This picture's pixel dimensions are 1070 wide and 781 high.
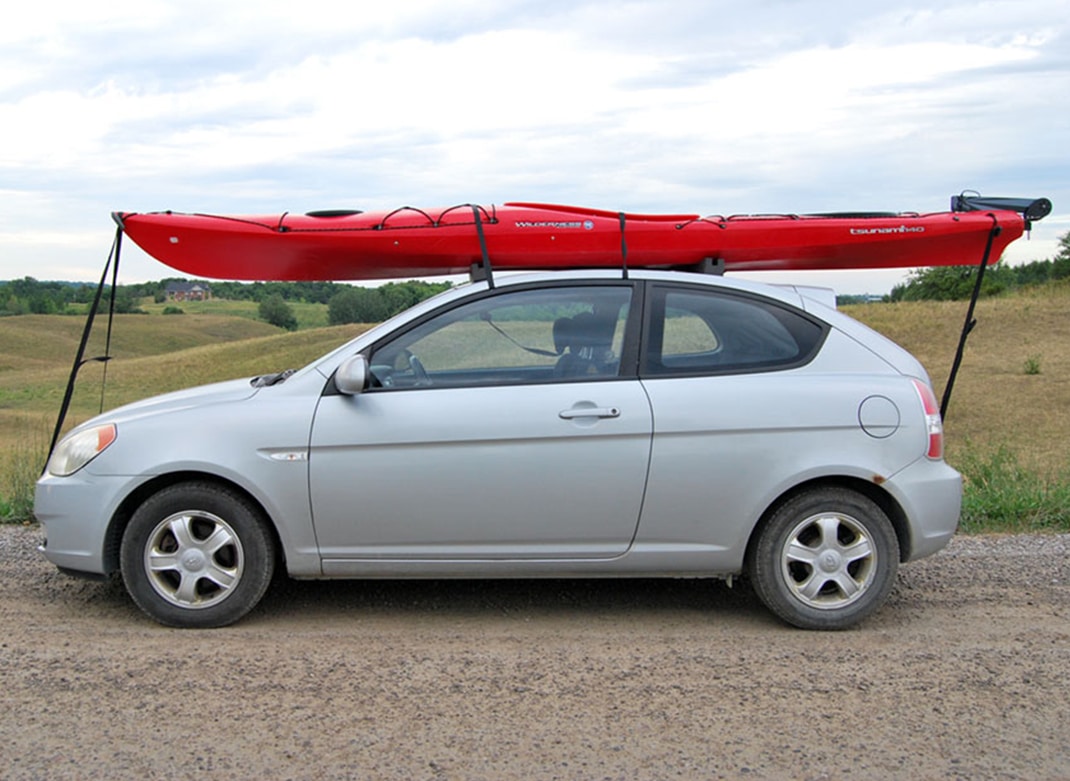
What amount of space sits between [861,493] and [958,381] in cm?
2928

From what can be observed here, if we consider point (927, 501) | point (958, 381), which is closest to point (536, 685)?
point (927, 501)

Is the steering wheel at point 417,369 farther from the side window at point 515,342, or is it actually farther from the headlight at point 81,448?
the headlight at point 81,448

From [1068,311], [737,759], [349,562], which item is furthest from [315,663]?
[1068,311]

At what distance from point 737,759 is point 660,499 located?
5.47ft

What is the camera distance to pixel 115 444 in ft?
18.8

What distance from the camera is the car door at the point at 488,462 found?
555 centimetres

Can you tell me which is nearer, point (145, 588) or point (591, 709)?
point (591, 709)

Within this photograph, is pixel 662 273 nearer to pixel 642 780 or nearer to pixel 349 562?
pixel 349 562

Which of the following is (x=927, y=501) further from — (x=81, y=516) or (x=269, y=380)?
(x=81, y=516)

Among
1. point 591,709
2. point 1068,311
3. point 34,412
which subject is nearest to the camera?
point 591,709

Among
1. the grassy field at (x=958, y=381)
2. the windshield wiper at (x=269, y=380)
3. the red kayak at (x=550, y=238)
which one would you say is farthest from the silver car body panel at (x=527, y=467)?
the grassy field at (x=958, y=381)

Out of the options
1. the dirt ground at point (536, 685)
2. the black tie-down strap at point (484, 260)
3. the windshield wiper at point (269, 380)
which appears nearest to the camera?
the dirt ground at point (536, 685)

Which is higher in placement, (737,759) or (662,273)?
(662,273)

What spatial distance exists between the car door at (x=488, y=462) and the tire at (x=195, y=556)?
356 millimetres
